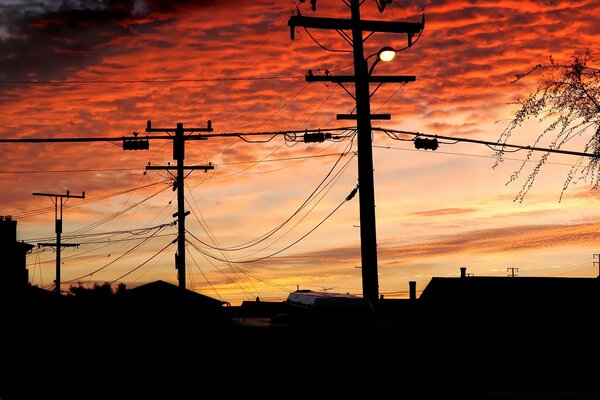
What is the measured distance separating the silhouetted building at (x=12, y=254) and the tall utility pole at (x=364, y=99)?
56209 mm

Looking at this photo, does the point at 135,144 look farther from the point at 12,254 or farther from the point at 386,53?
the point at 12,254

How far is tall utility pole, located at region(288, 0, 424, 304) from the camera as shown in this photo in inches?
1005

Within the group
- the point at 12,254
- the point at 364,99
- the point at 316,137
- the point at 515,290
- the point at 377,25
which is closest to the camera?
the point at 364,99

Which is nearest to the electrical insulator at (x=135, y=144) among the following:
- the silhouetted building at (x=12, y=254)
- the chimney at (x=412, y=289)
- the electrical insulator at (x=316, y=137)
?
the electrical insulator at (x=316, y=137)

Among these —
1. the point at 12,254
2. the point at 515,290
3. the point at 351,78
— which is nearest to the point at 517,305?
the point at 515,290

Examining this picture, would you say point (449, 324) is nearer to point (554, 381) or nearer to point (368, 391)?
point (554, 381)

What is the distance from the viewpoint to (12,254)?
7931 cm

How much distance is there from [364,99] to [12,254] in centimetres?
6204

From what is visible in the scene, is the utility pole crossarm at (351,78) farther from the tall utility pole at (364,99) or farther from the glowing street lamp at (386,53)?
the glowing street lamp at (386,53)

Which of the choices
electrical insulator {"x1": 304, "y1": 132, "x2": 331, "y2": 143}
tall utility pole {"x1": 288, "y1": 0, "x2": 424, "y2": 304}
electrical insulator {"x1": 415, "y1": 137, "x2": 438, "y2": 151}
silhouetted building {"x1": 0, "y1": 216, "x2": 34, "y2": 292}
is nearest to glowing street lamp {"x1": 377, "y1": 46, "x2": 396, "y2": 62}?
tall utility pole {"x1": 288, "y1": 0, "x2": 424, "y2": 304}

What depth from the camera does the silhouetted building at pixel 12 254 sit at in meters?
77.5

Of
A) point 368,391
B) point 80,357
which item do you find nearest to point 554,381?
point 368,391

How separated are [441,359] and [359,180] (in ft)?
20.9

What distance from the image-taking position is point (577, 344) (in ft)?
87.4
